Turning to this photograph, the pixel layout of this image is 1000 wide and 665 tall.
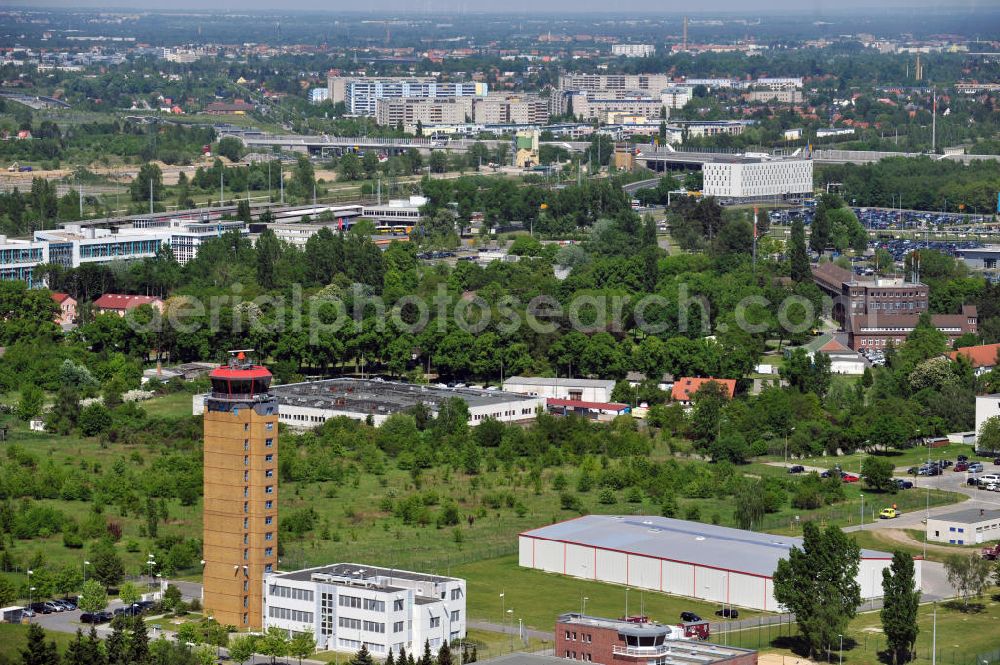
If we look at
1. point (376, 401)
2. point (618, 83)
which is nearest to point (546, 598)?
point (376, 401)

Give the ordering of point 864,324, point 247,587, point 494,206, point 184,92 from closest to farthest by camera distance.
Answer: point 247,587, point 864,324, point 494,206, point 184,92

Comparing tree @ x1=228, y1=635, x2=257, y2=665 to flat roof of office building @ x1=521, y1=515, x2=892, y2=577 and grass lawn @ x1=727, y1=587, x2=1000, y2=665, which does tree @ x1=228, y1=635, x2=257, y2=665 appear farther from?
flat roof of office building @ x1=521, y1=515, x2=892, y2=577

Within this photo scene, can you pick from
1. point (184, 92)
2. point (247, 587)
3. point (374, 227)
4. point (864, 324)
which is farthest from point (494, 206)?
point (184, 92)

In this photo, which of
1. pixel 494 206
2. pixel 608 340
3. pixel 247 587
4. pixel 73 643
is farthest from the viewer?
pixel 494 206

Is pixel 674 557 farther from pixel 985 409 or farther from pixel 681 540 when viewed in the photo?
pixel 985 409

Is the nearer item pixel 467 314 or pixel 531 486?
pixel 531 486

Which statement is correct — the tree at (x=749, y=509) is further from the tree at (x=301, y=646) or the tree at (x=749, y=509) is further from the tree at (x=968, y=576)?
the tree at (x=301, y=646)

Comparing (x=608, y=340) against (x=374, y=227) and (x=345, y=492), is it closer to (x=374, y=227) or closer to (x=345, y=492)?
(x=345, y=492)
